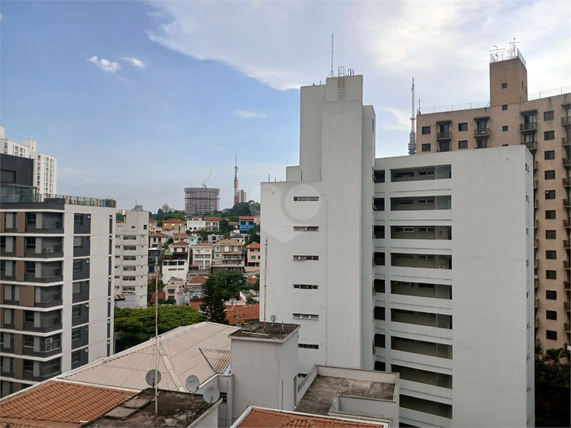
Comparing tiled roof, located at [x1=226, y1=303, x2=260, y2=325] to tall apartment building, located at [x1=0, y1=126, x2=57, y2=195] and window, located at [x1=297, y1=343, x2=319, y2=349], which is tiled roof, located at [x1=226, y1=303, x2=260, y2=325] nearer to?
window, located at [x1=297, y1=343, x2=319, y2=349]

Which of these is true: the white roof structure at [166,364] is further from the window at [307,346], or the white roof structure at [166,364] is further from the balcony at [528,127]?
the balcony at [528,127]

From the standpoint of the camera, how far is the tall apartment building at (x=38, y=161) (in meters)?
23.9

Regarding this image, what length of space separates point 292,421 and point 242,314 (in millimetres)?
24857

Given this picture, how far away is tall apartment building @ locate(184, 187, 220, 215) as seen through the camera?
4200 inches

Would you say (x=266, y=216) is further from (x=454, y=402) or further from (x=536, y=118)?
(x=536, y=118)

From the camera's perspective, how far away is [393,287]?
18188 mm

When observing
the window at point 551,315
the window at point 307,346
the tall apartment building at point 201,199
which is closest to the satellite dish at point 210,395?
the window at point 307,346

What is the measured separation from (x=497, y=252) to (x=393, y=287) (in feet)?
16.1

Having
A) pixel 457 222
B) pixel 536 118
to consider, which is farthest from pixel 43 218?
pixel 536 118

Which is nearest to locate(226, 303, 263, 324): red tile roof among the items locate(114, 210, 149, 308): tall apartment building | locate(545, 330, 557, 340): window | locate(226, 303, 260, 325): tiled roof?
locate(226, 303, 260, 325): tiled roof

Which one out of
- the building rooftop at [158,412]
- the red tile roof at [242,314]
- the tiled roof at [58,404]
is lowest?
the red tile roof at [242,314]

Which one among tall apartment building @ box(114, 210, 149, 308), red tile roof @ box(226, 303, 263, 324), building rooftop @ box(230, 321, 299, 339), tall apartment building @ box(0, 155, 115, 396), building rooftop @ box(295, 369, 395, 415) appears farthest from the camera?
tall apartment building @ box(114, 210, 149, 308)

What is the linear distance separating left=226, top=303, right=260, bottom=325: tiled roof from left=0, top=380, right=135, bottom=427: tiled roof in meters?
20.5

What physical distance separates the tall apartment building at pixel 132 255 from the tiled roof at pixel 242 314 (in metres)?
9.79
